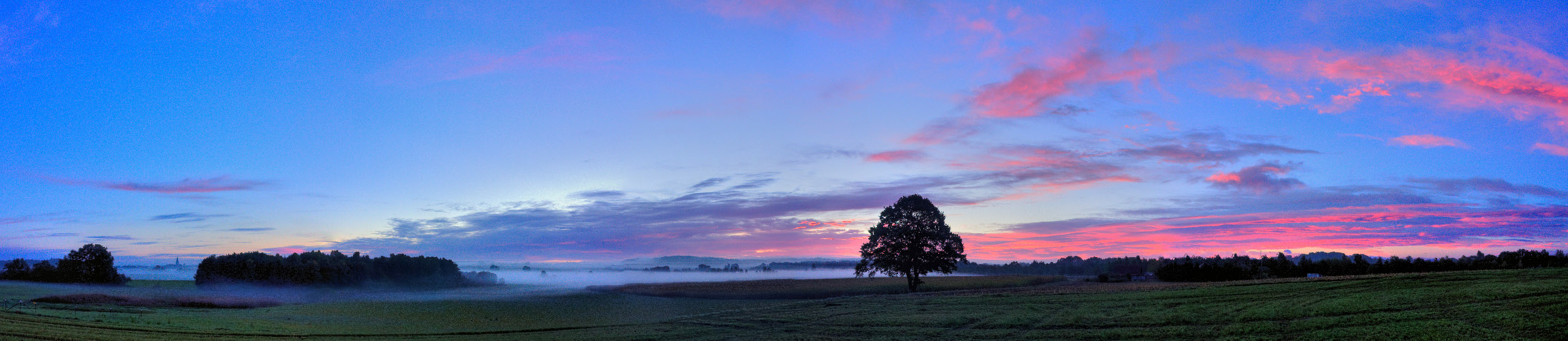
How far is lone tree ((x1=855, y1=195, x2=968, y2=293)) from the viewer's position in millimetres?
52562

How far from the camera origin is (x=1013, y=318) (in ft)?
78.3

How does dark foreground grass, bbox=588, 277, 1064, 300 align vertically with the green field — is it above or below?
below

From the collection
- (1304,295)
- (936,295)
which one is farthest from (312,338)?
(1304,295)

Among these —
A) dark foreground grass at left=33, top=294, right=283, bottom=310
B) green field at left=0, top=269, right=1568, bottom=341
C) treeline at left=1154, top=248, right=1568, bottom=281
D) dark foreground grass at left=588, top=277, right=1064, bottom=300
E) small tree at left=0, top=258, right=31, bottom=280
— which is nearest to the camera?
green field at left=0, top=269, right=1568, bottom=341

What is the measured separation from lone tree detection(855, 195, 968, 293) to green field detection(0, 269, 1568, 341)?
40.5 ft

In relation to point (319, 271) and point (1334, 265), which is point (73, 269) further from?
point (1334, 265)

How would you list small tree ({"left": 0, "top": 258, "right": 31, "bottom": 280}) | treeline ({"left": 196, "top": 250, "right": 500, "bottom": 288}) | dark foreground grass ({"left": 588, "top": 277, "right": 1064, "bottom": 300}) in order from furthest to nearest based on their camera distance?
treeline ({"left": 196, "top": 250, "right": 500, "bottom": 288})
small tree ({"left": 0, "top": 258, "right": 31, "bottom": 280})
dark foreground grass ({"left": 588, "top": 277, "right": 1064, "bottom": 300})

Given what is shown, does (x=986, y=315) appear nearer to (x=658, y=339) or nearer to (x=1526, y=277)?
(x=658, y=339)

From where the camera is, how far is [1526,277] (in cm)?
2039

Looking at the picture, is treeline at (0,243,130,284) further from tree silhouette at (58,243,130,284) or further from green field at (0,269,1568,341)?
green field at (0,269,1568,341)

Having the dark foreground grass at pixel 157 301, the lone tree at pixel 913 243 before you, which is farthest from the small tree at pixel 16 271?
the lone tree at pixel 913 243

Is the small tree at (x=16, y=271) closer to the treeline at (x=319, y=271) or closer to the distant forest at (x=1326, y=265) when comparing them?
the treeline at (x=319, y=271)

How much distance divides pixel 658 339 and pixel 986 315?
12992 mm

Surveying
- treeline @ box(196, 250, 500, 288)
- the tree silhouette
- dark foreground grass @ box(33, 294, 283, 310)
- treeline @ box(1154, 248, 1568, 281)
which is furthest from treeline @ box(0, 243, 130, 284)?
treeline @ box(1154, 248, 1568, 281)
